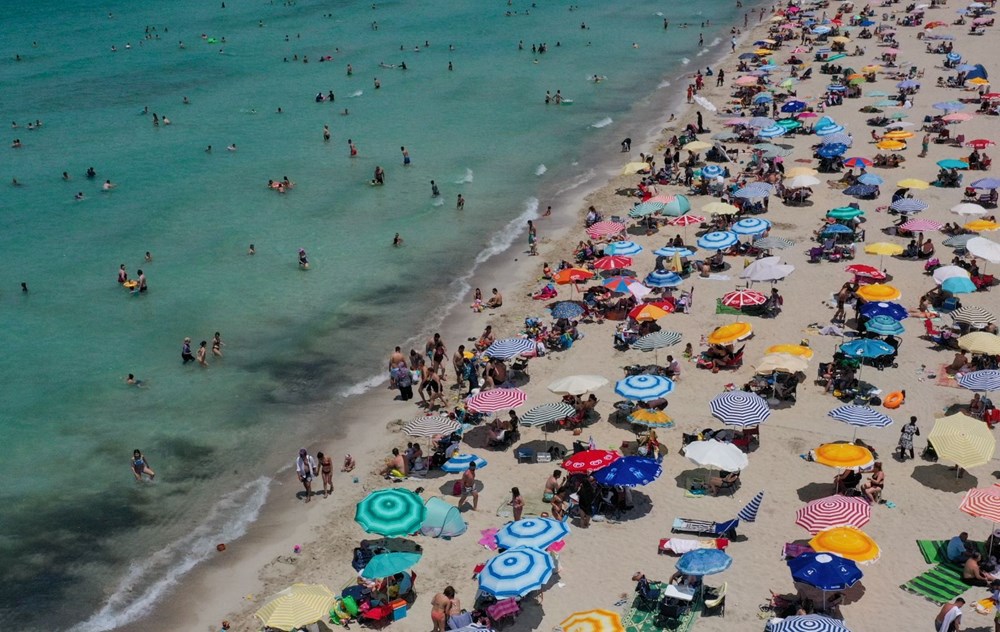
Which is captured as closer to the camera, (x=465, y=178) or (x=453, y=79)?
(x=465, y=178)

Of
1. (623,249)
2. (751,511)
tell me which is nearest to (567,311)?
(623,249)

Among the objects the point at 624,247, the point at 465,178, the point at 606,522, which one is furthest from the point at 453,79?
the point at 606,522

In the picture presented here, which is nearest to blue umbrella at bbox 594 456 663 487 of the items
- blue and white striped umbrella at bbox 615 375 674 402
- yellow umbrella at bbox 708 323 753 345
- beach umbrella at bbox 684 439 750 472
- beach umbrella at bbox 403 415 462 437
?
beach umbrella at bbox 684 439 750 472

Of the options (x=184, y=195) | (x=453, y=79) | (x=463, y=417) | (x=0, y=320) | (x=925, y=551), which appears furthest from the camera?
(x=453, y=79)

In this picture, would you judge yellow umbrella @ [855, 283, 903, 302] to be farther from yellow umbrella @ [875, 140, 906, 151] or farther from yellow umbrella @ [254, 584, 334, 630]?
yellow umbrella @ [254, 584, 334, 630]

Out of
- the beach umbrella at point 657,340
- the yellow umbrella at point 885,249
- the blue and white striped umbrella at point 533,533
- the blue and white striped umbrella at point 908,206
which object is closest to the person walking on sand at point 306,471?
the blue and white striped umbrella at point 533,533

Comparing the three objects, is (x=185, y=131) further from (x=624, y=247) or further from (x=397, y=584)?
(x=397, y=584)

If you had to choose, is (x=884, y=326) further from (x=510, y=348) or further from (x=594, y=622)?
(x=594, y=622)

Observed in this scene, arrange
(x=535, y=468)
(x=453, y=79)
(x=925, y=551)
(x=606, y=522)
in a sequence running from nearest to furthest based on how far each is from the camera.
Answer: (x=925, y=551), (x=606, y=522), (x=535, y=468), (x=453, y=79)
